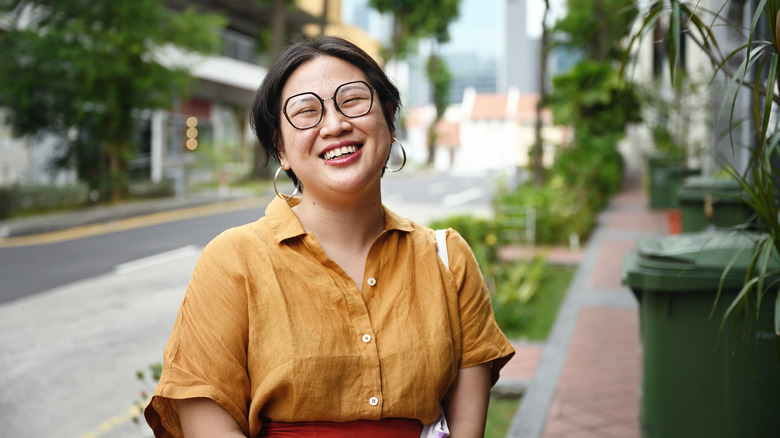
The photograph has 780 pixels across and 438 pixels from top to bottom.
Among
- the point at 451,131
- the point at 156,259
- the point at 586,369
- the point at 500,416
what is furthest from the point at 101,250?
the point at 451,131

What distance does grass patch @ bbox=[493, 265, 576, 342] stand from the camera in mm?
6906

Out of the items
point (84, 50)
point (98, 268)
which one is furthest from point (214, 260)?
point (84, 50)

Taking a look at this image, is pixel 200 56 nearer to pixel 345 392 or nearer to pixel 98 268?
pixel 98 268

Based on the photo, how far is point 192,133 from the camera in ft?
99.1

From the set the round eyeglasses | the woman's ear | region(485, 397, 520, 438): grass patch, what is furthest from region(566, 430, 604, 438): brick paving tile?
the round eyeglasses

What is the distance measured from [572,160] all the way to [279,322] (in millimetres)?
17724

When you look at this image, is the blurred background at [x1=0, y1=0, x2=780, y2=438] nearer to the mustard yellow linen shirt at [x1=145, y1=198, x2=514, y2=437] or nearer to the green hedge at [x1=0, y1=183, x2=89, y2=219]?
the green hedge at [x1=0, y1=183, x2=89, y2=219]

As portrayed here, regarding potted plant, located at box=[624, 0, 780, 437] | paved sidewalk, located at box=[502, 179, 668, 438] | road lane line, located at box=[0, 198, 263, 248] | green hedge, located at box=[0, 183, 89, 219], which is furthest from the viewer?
green hedge, located at box=[0, 183, 89, 219]

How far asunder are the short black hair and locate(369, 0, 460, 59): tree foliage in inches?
1346

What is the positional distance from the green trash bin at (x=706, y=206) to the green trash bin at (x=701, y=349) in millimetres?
3649

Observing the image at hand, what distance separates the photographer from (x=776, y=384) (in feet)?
9.83

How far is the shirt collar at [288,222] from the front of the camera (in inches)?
73.7

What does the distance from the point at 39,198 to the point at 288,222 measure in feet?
53.2

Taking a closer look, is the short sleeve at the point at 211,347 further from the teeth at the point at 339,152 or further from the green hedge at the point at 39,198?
the green hedge at the point at 39,198
